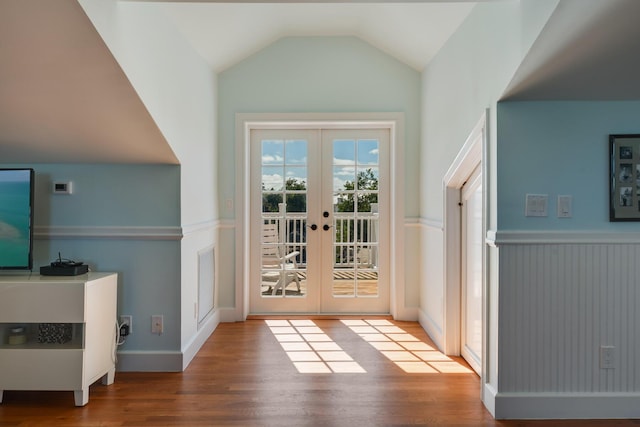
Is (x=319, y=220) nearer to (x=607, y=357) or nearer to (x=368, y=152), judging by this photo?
(x=368, y=152)

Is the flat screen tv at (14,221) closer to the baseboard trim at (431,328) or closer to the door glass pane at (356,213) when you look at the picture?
the door glass pane at (356,213)

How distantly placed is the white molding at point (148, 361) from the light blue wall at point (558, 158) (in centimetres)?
224

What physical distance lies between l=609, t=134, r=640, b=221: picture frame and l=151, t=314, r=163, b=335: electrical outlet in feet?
9.05

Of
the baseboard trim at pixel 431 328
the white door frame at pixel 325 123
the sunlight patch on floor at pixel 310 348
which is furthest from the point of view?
the white door frame at pixel 325 123

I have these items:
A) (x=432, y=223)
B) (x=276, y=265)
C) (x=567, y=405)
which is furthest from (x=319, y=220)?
(x=567, y=405)

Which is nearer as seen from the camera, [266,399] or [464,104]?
[266,399]

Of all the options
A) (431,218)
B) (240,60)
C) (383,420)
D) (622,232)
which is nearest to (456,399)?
(383,420)

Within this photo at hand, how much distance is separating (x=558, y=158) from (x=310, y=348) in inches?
85.4

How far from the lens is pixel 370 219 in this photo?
443cm

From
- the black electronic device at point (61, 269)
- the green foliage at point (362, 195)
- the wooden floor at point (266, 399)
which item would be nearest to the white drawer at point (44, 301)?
the black electronic device at point (61, 269)

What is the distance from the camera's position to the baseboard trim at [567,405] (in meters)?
2.28

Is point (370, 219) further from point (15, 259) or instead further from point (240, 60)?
point (15, 259)

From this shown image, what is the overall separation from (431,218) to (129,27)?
8.64 ft

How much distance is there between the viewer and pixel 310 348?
3414mm
